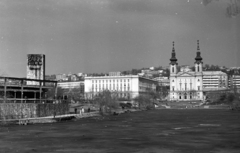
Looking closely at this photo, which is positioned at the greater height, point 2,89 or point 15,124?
point 2,89

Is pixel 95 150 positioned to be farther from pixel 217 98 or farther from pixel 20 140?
pixel 217 98

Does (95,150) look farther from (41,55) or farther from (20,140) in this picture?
(41,55)

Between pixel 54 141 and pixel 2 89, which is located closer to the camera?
pixel 54 141

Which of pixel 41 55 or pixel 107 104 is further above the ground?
pixel 41 55

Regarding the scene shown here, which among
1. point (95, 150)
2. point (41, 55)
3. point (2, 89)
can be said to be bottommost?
point (95, 150)

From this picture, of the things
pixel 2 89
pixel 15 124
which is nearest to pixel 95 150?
pixel 15 124

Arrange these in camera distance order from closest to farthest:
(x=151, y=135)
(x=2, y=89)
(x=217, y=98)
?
(x=151, y=135) → (x=2, y=89) → (x=217, y=98)

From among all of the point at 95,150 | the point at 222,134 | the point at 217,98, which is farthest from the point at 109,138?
the point at 217,98

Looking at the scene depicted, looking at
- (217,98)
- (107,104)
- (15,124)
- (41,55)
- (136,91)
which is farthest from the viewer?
(136,91)

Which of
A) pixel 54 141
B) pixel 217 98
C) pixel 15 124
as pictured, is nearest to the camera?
pixel 54 141
